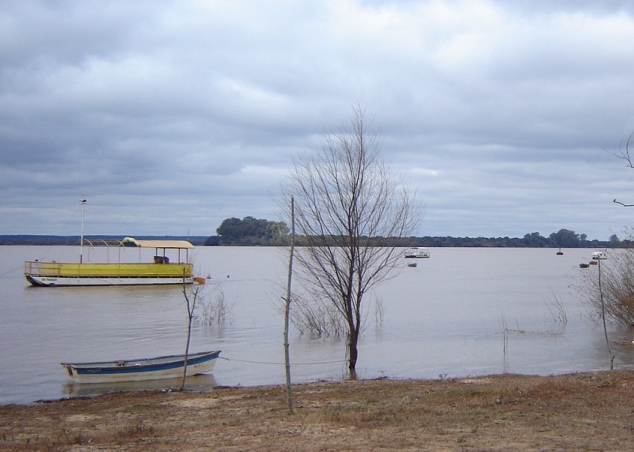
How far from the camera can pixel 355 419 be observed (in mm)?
11391

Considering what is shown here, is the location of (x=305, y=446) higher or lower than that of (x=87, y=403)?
higher

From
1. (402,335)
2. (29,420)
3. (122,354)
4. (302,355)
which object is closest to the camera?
(29,420)

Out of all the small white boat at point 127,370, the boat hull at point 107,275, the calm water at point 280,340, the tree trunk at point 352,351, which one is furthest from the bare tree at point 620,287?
the boat hull at point 107,275

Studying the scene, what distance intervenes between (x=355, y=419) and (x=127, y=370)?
10.8 metres

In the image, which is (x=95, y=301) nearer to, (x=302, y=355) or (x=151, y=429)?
(x=302, y=355)

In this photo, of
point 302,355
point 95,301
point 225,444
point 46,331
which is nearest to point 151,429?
point 225,444

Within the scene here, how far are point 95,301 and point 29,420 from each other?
42268 millimetres

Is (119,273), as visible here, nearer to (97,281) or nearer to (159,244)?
(97,281)

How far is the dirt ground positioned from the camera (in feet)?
31.3

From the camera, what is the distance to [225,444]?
9930 millimetres

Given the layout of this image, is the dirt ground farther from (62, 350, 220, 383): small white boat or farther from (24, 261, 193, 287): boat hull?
(24, 261, 193, 287): boat hull

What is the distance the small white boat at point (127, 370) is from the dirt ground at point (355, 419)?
3.65 meters

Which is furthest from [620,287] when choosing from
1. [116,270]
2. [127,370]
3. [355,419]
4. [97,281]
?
[97,281]

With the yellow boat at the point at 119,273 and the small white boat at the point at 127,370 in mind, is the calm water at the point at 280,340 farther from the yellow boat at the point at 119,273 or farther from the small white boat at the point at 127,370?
the yellow boat at the point at 119,273
